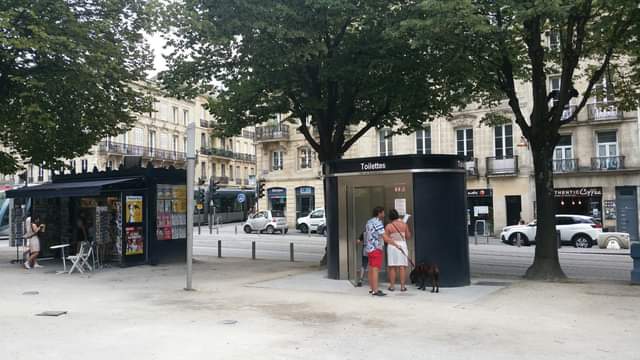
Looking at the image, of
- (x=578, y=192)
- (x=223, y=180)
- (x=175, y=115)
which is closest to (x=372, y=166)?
(x=578, y=192)

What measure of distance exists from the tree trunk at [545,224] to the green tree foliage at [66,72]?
1201cm

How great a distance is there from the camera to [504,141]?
131ft

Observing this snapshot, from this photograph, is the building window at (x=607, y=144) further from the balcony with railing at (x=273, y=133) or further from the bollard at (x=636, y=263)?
the bollard at (x=636, y=263)

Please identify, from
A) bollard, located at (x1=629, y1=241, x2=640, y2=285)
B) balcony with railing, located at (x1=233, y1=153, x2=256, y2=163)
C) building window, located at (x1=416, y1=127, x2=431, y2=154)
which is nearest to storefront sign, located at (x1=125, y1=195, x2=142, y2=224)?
bollard, located at (x1=629, y1=241, x2=640, y2=285)

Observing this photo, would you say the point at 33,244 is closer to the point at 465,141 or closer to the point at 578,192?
the point at 465,141

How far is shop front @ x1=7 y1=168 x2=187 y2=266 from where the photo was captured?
18141 mm

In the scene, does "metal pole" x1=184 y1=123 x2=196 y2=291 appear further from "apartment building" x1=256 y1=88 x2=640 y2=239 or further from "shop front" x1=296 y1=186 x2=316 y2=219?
"shop front" x1=296 y1=186 x2=316 y2=219

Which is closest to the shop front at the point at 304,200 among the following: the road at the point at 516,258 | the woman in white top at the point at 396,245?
the road at the point at 516,258

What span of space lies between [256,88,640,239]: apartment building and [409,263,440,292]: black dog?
64.2 feet

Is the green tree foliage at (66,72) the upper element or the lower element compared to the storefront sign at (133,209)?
upper

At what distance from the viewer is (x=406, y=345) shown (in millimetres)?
7949

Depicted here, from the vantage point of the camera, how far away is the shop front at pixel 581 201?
3703 centimetres

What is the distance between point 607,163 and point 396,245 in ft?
94.2

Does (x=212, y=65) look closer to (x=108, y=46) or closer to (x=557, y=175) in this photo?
(x=108, y=46)
